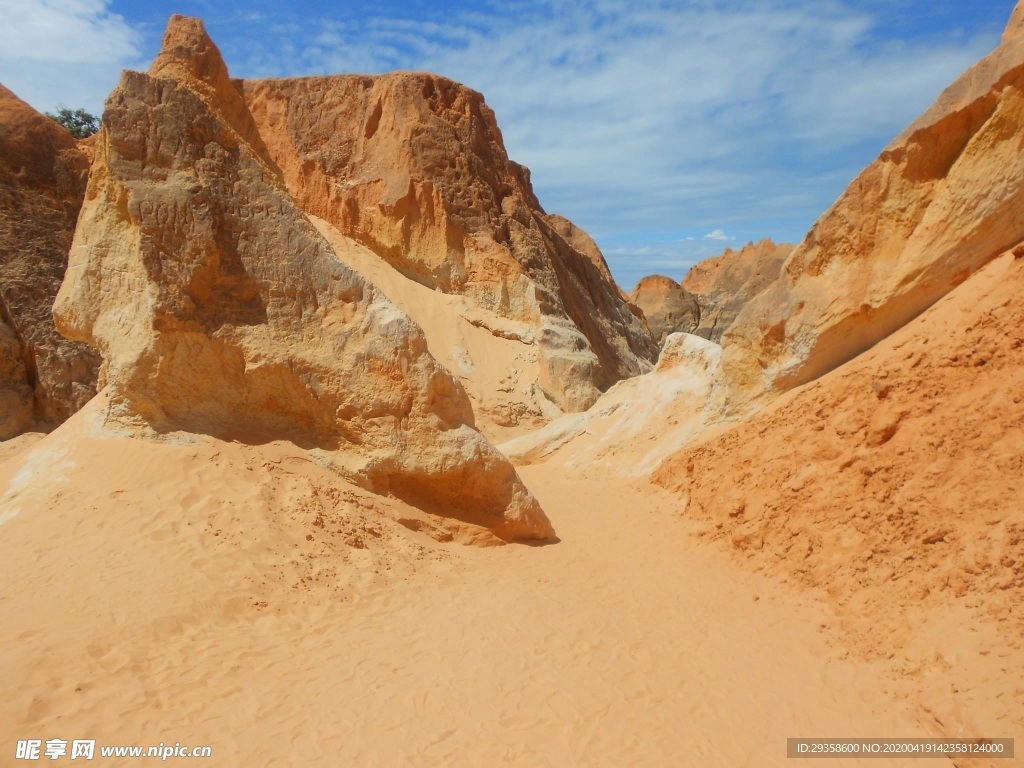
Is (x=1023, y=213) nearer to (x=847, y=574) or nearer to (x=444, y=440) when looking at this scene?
(x=847, y=574)

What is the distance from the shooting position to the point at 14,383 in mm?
11734

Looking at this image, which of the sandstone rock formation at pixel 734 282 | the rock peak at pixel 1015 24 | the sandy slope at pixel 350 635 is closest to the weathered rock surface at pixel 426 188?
the rock peak at pixel 1015 24

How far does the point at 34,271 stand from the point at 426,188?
323 inches

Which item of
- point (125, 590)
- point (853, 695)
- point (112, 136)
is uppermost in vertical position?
point (112, 136)

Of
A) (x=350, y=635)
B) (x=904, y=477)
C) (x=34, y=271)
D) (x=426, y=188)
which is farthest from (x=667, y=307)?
(x=350, y=635)

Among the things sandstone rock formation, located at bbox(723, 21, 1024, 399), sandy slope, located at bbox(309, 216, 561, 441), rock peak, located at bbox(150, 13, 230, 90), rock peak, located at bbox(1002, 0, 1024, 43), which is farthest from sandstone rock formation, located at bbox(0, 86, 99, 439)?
rock peak, located at bbox(1002, 0, 1024, 43)

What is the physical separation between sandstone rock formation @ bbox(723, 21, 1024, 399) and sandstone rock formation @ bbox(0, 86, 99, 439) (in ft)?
34.4

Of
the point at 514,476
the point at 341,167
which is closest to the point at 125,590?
the point at 514,476

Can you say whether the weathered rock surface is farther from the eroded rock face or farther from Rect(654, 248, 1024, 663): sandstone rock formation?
the eroded rock face

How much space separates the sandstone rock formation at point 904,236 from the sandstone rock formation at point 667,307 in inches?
1270

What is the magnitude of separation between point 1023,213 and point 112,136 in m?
8.11

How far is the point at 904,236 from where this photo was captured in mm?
7621

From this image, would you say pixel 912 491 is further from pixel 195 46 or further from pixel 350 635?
pixel 195 46

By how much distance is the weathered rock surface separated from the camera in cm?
1709
